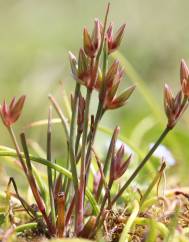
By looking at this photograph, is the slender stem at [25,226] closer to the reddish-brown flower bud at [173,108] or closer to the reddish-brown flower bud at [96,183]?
the reddish-brown flower bud at [96,183]

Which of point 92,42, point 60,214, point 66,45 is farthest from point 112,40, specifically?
point 66,45

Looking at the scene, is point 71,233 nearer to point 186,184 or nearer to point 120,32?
point 120,32

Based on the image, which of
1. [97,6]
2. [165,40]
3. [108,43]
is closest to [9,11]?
[97,6]

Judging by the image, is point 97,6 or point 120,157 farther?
point 97,6

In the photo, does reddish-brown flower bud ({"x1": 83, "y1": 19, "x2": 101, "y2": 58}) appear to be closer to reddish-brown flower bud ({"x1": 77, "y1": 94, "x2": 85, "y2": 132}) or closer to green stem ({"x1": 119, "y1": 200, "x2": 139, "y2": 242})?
reddish-brown flower bud ({"x1": 77, "y1": 94, "x2": 85, "y2": 132})

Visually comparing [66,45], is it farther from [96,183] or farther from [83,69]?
[83,69]

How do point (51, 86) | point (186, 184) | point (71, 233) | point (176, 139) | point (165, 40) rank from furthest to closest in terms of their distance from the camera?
point (165, 40)
point (51, 86)
point (176, 139)
point (186, 184)
point (71, 233)

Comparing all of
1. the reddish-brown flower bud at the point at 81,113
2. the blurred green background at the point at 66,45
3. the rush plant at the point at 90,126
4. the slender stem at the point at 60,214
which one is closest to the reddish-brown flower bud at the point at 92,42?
the rush plant at the point at 90,126
